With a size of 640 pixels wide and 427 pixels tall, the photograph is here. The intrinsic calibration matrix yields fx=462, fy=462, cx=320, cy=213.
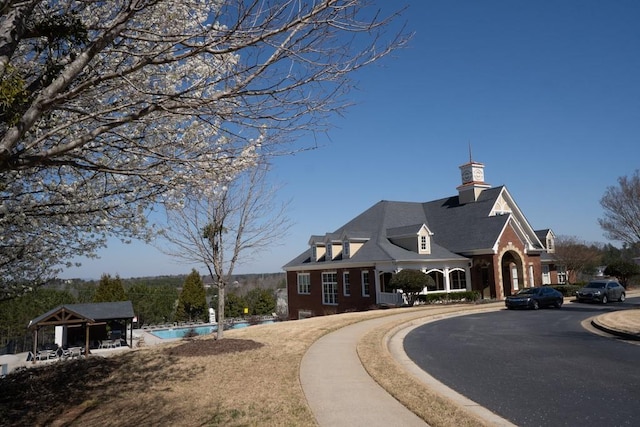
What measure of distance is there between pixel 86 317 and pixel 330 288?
16358mm

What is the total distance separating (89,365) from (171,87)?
25.9 feet

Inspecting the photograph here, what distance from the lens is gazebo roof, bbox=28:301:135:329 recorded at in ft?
80.3

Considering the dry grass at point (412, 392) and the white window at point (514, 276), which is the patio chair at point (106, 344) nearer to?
the dry grass at point (412, 392)

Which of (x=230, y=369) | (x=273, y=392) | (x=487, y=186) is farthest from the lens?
(x=487, y=186)

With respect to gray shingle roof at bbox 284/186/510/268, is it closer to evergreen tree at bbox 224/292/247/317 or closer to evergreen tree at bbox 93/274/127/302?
evergreen tree at bbox 93/274/127/302

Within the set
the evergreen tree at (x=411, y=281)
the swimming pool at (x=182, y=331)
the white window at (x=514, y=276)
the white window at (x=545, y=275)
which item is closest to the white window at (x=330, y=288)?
the evergreen tree at (x=411, y=281)

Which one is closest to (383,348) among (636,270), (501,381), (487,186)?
(501,381)

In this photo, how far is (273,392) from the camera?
7.93 m

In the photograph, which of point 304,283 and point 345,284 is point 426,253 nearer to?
point 345,284

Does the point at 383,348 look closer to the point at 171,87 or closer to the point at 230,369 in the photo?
the point at 230,369

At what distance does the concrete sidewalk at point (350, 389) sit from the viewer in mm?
6309

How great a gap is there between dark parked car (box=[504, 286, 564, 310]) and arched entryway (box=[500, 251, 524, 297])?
804 centimetres

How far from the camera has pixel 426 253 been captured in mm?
31453

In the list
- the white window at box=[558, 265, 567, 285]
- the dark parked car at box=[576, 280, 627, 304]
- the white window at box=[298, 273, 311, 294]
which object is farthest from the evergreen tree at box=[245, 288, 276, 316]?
the dark parked car at box=[576, 280, 627, 304]
